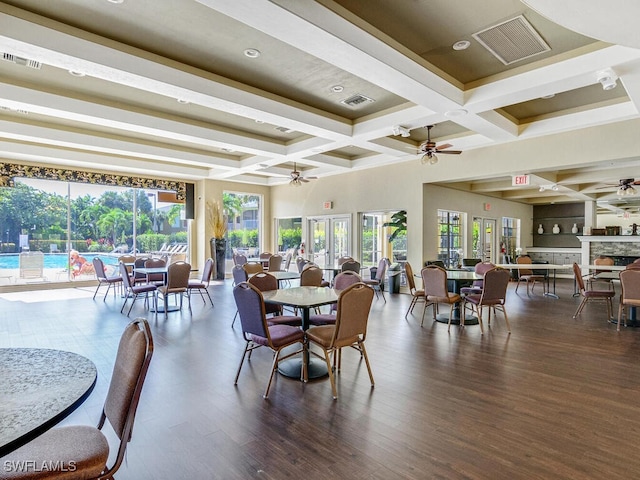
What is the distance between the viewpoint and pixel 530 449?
244cm

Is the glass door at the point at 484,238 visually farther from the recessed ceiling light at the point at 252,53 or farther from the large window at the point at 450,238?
the recessed ceiling light at the point at 252,53

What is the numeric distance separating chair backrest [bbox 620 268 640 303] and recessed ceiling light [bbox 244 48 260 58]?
5.76 meters

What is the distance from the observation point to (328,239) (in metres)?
11.5

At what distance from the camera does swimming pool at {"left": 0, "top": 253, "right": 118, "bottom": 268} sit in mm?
9234

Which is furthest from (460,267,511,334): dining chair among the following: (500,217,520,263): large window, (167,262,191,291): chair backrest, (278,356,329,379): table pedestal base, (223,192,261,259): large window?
(223,192,261,259): large window

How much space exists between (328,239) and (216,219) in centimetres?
353

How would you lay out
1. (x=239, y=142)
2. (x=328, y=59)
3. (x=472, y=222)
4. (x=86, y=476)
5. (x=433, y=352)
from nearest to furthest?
(x=86, y=476)
(x=328, y=59)
(x=433, y=352)
(x=239, y=142)
(x=472, y=222)

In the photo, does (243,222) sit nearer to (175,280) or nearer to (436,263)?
(175,280)

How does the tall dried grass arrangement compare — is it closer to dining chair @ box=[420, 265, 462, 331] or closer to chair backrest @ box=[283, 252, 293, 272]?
chair backrest @ box=[283, 252, 293, 272]

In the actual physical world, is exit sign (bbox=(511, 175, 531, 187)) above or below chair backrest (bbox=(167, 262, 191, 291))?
above

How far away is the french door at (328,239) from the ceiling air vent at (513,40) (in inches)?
265

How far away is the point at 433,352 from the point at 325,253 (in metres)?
7.29

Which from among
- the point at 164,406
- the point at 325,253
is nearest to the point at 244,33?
the point at 164,406

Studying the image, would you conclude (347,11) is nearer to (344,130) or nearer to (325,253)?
(344,130)
